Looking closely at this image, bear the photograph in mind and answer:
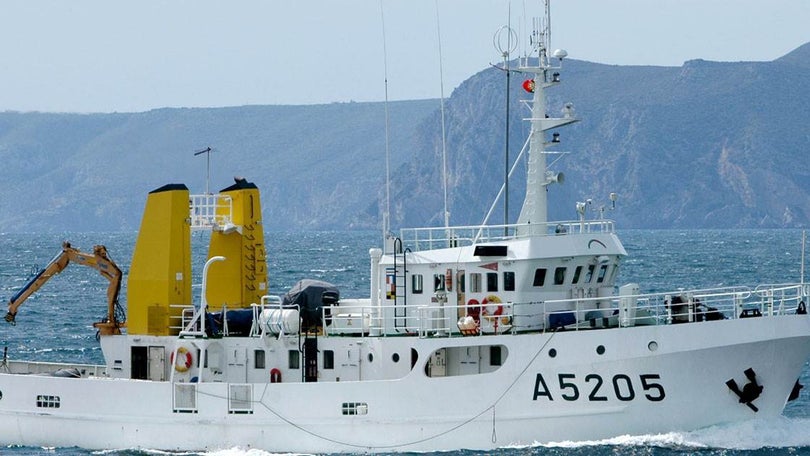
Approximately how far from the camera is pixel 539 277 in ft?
88.4

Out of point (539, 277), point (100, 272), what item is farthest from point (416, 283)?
point (100, 272)

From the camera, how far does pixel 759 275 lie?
78.8 metres

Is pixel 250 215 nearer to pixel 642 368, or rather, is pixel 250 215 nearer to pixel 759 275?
pixel 642 368

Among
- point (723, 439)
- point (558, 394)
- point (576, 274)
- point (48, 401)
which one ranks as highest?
point (576, 274)

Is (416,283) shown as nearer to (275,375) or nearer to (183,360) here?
(275,375)

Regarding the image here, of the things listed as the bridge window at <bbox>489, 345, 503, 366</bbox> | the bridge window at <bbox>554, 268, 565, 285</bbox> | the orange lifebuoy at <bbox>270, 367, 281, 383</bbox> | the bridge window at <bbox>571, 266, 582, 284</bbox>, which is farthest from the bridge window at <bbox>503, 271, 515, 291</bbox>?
the orange lifebuoy at <bbox>270, 367, 281, 383</bbox>

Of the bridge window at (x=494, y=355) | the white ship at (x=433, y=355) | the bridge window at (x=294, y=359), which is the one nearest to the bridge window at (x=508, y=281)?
the white ship at (x=433, y=355)

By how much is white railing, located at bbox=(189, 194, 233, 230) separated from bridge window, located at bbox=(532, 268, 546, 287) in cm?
665

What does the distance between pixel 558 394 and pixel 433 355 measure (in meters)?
2.41

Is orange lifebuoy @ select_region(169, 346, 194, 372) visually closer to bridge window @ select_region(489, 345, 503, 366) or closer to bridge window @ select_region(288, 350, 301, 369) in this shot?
bridge window @ select_region(288, 350, 301, 369)

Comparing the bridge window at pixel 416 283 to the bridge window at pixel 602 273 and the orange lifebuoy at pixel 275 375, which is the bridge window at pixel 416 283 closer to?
the orange lifebuoy at pixel 275 375

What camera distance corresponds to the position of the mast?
27219mm

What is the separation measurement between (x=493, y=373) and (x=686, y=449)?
3543mm

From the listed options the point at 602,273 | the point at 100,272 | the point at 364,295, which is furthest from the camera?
the point at 364,295
